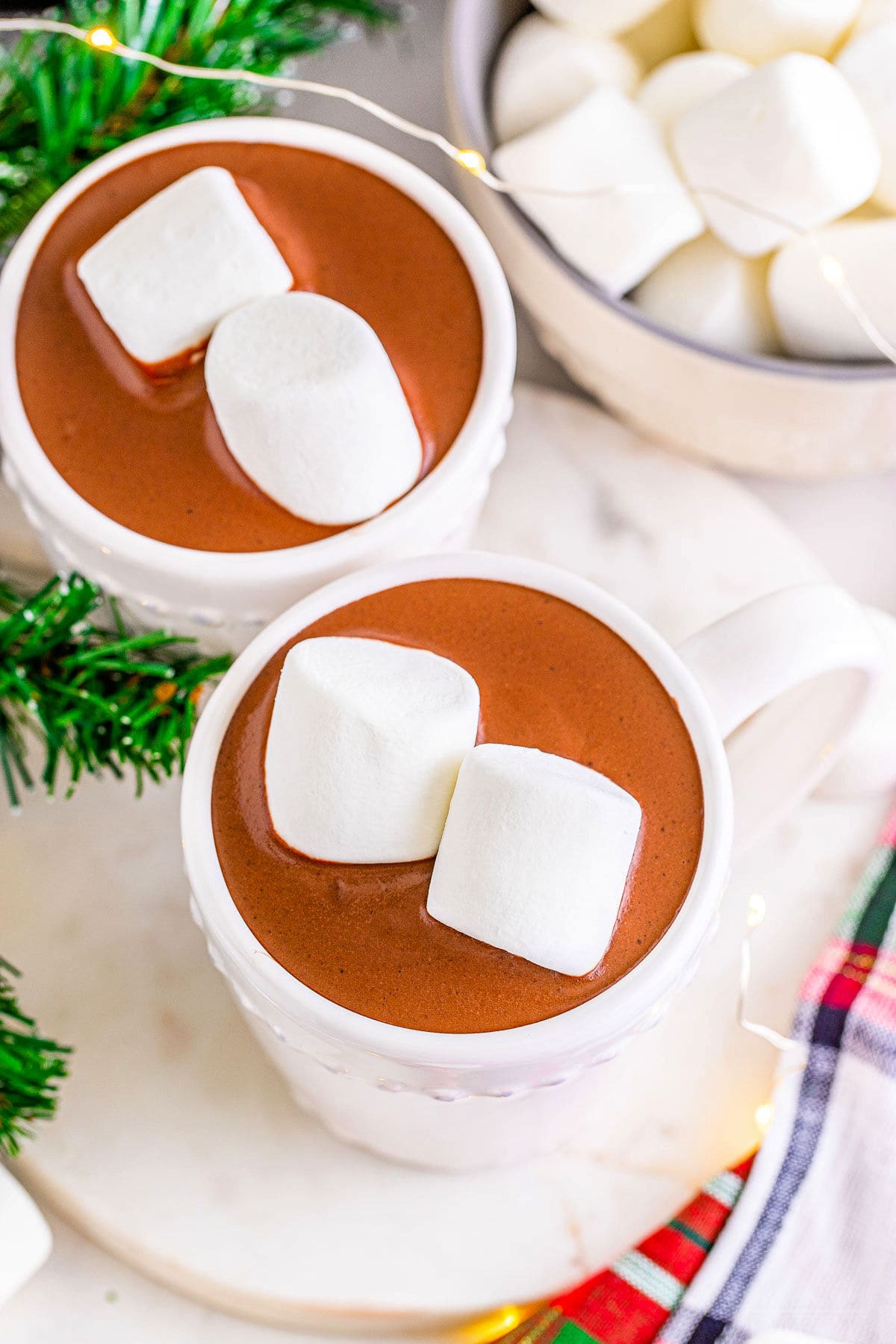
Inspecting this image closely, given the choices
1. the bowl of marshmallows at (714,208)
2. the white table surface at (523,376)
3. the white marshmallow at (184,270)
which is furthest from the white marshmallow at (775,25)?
the white marshmallow at (184,270)

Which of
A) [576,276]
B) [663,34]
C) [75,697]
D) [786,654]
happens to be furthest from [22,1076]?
[663,34]

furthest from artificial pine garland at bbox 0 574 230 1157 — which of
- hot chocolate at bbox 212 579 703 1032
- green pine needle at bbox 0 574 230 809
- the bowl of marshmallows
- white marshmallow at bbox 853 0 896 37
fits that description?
white marshmallow at bbox 853 0 896 37

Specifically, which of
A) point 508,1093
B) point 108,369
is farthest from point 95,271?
point 508,1093

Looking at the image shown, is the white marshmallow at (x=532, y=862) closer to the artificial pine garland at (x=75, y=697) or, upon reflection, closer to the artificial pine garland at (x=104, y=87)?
the artificial pine garland at (x=75, y=697)

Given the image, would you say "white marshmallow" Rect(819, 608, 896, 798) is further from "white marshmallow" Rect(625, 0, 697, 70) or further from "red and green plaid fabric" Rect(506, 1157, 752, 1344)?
"white marshmallow" Rect(625, 0, 697, 70)

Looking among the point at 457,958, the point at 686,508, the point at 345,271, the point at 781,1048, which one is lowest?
the point at 781,1048

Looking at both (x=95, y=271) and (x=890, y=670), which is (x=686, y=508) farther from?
(x=95, y=271)
